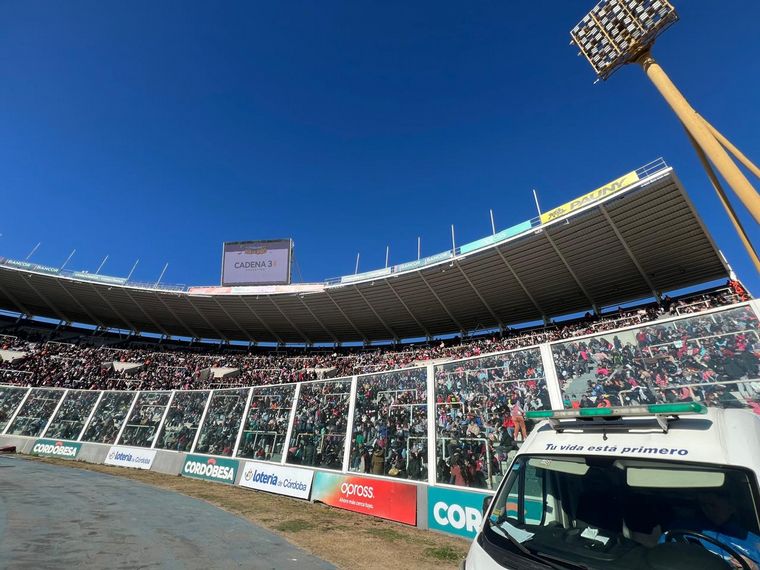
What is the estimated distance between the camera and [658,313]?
24641 millimetres

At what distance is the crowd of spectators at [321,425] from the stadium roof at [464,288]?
1898 cm

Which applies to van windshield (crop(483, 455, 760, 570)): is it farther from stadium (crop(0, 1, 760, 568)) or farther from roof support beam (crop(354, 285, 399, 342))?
roof support beam (crop(354, 285, 399, 342))

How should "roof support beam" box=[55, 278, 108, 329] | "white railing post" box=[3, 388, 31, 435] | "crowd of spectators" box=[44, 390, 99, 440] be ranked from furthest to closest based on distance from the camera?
Answer: 1. "roof support beam" box=[55, 278, 108, 329]
2. "white railing post" box=[3, 388, 31, 435]
3. "crowd of spectators" box=[44, 390, 99, 440]

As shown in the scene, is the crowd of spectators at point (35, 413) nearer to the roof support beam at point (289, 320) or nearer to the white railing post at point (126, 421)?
the white railing post at point (126, 421)

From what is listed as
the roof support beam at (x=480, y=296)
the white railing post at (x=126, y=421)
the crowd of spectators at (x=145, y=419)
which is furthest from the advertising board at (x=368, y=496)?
the roof support beam at (x=480, y=296)

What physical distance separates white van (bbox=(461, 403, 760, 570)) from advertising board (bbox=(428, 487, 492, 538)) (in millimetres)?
5484

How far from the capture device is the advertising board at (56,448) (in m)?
20.6

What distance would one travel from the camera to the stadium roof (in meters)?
23.3

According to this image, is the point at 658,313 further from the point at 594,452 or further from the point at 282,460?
the point at 594,452

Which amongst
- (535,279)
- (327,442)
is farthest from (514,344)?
(327,442)

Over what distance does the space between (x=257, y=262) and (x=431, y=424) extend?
A: 120 ft

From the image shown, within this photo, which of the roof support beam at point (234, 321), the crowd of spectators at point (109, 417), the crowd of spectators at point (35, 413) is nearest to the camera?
the crowd of spectators at point (109, 417)

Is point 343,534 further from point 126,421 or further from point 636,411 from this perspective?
point 126,421

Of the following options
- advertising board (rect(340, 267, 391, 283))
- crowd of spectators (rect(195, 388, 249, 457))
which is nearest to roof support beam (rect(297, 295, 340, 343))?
advertising board (rect(340, 267, 391, 283))
